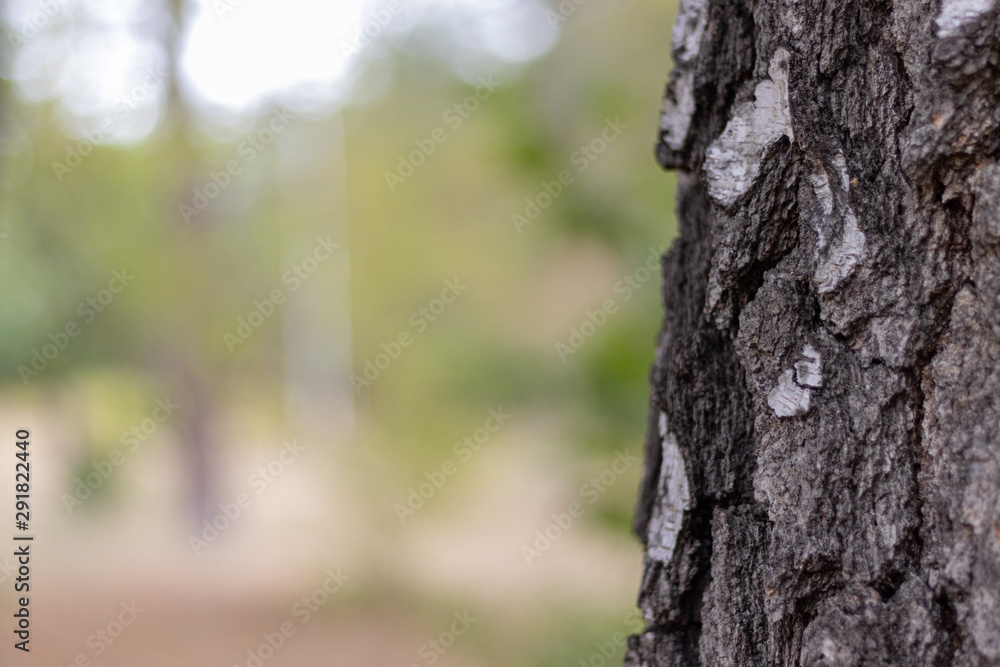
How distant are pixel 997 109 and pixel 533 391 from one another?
2.01 metres

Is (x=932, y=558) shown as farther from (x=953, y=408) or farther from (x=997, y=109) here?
(x=997, y=109)

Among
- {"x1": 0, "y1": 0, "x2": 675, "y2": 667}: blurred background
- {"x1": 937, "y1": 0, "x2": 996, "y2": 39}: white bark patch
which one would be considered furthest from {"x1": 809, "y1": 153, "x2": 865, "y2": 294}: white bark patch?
{"x1": 0, "y1": 0, "x2": 675, "y2": 667}: blurred background

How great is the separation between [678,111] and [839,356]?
392 mm

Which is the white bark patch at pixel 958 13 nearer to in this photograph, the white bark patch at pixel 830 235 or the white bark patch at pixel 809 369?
the white bark patch at pixel 830 235

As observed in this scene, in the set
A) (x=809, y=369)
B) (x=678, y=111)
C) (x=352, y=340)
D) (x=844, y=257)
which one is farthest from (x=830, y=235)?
(x=352, y=340)

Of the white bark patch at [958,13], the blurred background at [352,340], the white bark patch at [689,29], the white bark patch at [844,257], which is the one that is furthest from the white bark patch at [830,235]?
the blurred background at [352,340]

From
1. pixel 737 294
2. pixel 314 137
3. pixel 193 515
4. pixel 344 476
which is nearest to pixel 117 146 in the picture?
pixel 314 137

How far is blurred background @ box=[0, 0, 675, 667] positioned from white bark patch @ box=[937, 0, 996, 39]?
5.01ft

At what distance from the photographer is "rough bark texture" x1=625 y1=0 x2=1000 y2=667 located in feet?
2.19

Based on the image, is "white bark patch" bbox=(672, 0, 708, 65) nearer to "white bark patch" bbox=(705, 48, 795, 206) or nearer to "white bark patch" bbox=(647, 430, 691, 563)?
"white bark patch" bbox=(705, 48, 795, 206)

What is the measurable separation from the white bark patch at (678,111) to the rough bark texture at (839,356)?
1.1 inches

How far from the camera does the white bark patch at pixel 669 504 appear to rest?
891 mm

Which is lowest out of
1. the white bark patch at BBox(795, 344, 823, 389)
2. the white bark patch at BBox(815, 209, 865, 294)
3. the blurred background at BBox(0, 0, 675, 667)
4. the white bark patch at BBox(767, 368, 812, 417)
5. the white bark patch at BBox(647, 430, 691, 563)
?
the white bark patch at BBox(647, 430, 691, 563)

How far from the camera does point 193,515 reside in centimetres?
773
